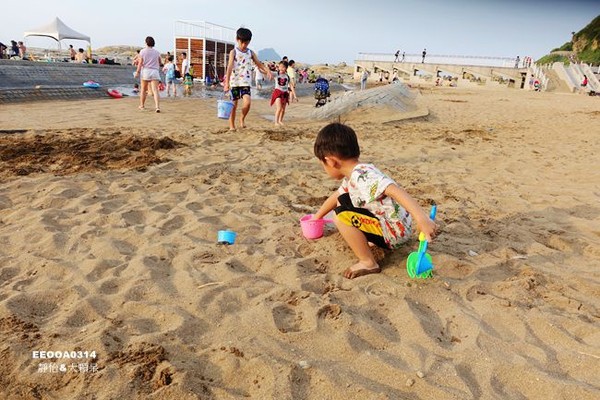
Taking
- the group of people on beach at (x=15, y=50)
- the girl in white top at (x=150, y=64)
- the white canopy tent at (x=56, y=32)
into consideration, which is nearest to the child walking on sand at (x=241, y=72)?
the girl in white top at (x=150, y=64)

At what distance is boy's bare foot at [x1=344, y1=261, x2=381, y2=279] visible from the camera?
8.73 feet

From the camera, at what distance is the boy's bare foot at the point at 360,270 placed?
266 cm

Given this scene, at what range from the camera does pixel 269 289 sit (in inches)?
98.5

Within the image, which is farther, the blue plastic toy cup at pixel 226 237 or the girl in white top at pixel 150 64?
the girl in white top at pixel 150 64

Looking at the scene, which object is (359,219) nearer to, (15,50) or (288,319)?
(288,319)

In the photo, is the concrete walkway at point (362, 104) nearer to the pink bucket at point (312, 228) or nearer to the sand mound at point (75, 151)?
the sand mound at point (75, 151)

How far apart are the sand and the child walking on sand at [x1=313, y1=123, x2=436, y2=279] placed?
0.55 feet

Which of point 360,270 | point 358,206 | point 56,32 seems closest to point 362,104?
point 358,206

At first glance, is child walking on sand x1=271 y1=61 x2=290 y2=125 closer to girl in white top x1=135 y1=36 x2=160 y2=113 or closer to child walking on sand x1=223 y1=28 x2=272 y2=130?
child walking on sand x1=223 y1=28 x2=272 y2=130

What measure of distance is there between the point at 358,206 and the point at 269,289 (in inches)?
29.5

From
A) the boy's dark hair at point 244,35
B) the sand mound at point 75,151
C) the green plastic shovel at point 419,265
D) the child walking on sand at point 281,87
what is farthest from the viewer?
the child walking on sand at point 281,87

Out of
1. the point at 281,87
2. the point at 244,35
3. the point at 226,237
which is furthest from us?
the point at 281,87

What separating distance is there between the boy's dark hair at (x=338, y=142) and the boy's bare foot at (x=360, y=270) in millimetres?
670

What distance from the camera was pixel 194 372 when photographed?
1.83 metres
